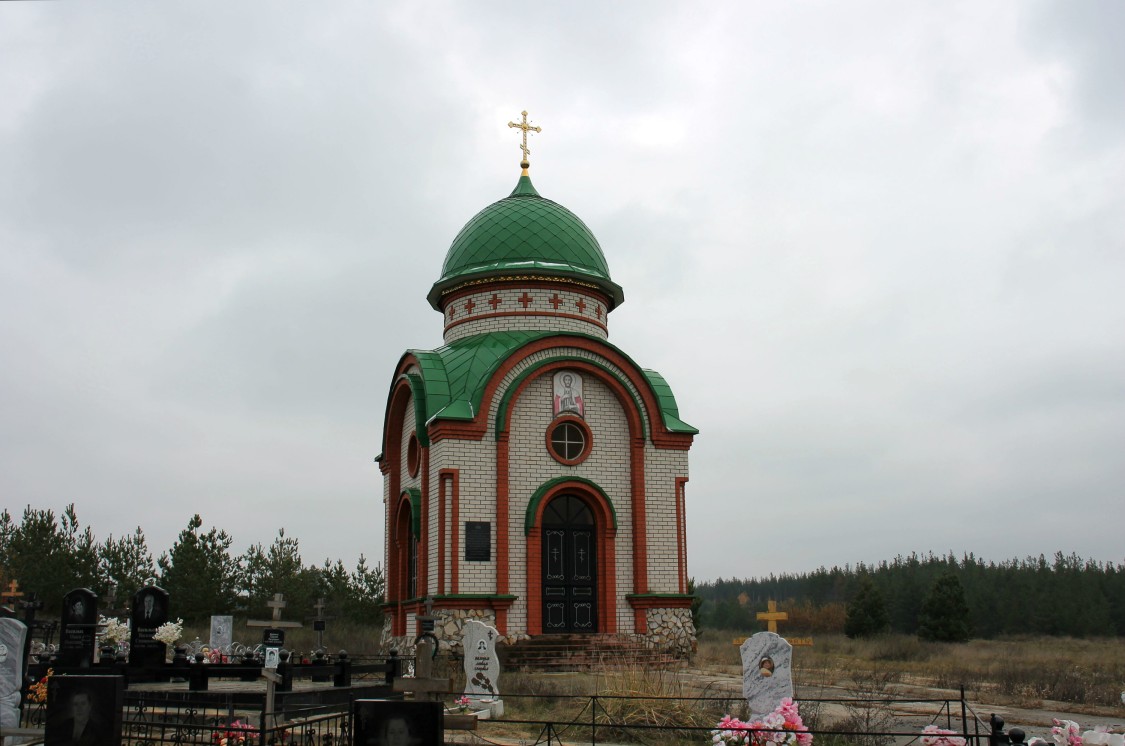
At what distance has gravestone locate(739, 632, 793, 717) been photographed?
29.4ft

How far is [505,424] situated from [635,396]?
260 cm

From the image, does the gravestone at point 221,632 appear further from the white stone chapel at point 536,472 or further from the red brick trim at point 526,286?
the red brick trim at point 526,286

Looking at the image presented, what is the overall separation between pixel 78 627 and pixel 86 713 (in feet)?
27.3

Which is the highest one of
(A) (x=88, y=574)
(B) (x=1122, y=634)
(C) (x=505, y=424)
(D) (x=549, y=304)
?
(D) (x=549, y=304)

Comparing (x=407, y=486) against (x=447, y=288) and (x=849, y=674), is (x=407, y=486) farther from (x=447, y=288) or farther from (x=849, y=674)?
(x=849, y=674)

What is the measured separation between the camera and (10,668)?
999 centimetres

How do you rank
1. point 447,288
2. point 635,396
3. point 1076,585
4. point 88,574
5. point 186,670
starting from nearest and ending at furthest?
point 186,670 < point 635,396 < point 447,288 < point 88,574 < point 1076,585

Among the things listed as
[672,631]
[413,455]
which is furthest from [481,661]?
[413,455]

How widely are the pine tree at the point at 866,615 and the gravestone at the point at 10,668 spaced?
97.2 feet

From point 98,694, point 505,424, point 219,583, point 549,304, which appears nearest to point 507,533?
point 505,424

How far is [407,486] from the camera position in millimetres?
19188

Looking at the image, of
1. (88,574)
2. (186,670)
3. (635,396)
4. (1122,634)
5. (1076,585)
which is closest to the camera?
(186,670)

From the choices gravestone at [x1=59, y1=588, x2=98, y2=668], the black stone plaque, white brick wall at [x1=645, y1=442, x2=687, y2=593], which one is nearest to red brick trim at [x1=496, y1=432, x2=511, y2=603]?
the black stone plaque

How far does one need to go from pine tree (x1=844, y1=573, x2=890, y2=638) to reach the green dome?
19.5 metres
